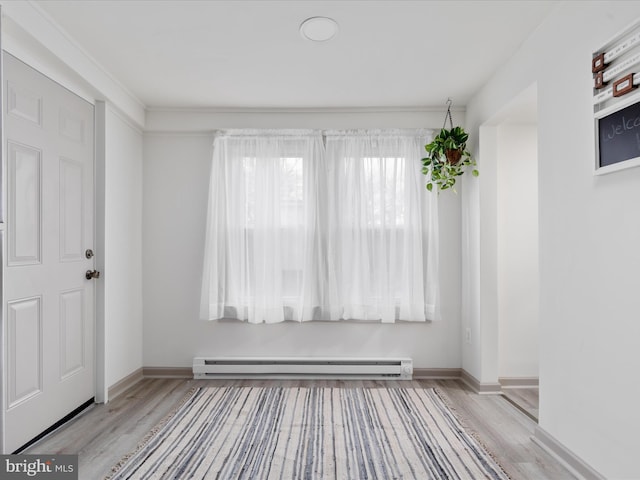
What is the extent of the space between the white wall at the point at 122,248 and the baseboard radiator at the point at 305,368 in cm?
63

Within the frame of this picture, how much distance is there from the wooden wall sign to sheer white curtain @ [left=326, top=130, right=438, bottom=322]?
1.89m

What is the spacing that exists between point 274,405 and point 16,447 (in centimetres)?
160

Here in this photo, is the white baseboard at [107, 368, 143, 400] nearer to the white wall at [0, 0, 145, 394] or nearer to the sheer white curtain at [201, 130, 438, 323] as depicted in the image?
the white wall at [0, 0, 145, 394]

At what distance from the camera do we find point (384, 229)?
3.74 meters

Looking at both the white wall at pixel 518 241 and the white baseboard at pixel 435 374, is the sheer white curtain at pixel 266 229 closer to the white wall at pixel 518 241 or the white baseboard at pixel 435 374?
the white baseboard at pixel 435 374

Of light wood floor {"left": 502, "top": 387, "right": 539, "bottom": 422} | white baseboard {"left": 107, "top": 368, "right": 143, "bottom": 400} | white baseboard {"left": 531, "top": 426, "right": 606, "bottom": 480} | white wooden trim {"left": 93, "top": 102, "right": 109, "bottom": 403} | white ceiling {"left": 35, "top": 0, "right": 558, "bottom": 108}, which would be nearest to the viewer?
white baseboard {"left": 531, "top": 426, "right": 606, "bottom": 480}

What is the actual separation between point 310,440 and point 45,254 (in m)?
2.03

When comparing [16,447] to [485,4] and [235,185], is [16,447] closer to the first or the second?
[235,185]

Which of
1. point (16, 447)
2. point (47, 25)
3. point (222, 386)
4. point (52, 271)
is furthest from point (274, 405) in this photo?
point (47, 25)

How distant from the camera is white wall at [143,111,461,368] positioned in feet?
12.5

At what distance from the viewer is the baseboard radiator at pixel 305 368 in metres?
3.72

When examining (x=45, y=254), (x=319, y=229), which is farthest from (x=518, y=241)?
(x=45, y=254)

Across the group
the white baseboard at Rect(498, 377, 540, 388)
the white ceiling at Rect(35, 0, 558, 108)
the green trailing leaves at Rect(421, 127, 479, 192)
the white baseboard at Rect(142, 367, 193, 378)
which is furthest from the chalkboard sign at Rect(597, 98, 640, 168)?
the white baseboard at Rect(142, 367, 193, 378)

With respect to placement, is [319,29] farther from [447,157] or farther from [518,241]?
[518,241]
